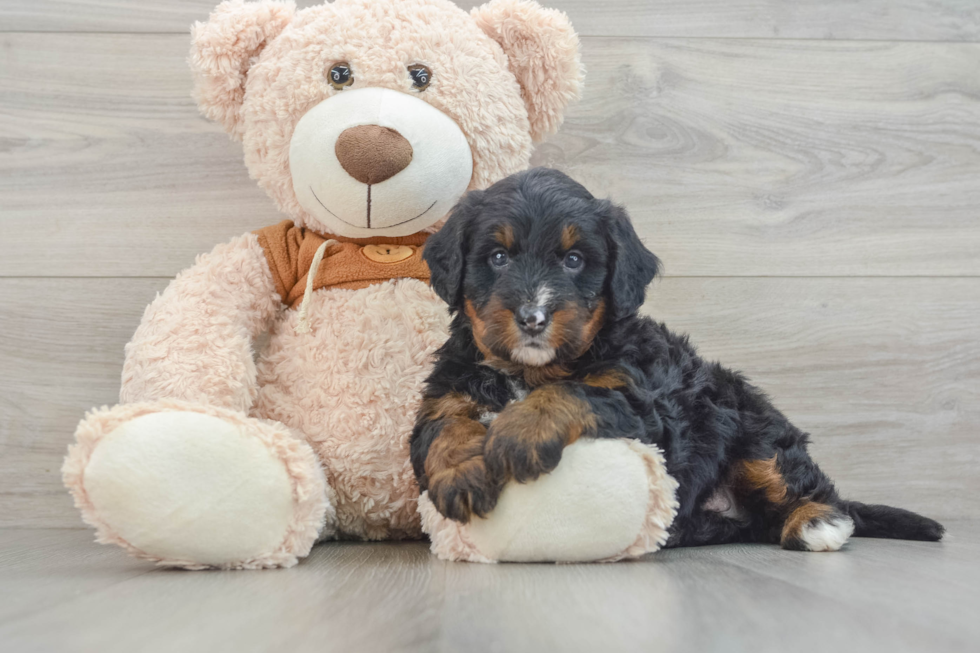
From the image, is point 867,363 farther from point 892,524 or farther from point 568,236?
point 568,236

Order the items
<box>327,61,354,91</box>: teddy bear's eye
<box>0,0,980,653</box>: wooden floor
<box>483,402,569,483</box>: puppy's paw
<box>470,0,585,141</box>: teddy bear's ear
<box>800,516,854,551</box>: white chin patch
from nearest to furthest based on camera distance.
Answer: <box>483,402,569,483</box>: puppy's paw, <box>800,516,854,551</box>: white chin patch, <box>327,61,354,91</box>: teddy bear's eye, <box>470,0,585,141</box>: teddy bear's ear, <box>0,0,980,653</box>: wooden floor

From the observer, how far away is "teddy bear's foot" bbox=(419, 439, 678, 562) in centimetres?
128

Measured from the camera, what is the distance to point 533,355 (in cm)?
130

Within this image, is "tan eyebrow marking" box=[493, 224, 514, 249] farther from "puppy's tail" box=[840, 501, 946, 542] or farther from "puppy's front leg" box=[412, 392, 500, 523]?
"puppy's tail" box=[840, 501, 946, 542]

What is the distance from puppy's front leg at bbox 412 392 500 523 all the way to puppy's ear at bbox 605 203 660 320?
0.30m

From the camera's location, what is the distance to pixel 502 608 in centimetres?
105

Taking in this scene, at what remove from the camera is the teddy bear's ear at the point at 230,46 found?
5.61 feet

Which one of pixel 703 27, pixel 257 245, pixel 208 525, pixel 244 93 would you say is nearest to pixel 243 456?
pixel 208 525

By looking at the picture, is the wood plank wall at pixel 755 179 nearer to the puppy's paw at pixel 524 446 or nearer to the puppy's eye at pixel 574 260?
the puppy's eye at pixel 574 260

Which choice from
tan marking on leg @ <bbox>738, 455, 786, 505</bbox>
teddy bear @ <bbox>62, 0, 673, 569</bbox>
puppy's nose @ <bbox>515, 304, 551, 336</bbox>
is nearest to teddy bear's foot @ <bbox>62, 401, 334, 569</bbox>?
teddy bear @ <bbox>62, 0, 673, 569</bbox>

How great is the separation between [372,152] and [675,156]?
1009 mm

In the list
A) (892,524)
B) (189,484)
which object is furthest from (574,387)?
(892,524)

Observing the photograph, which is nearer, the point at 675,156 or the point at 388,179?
the point at 388,179

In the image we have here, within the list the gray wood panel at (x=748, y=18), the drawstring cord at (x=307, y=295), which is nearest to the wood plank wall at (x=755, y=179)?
the gray wood panel at (x=748, y=18)
